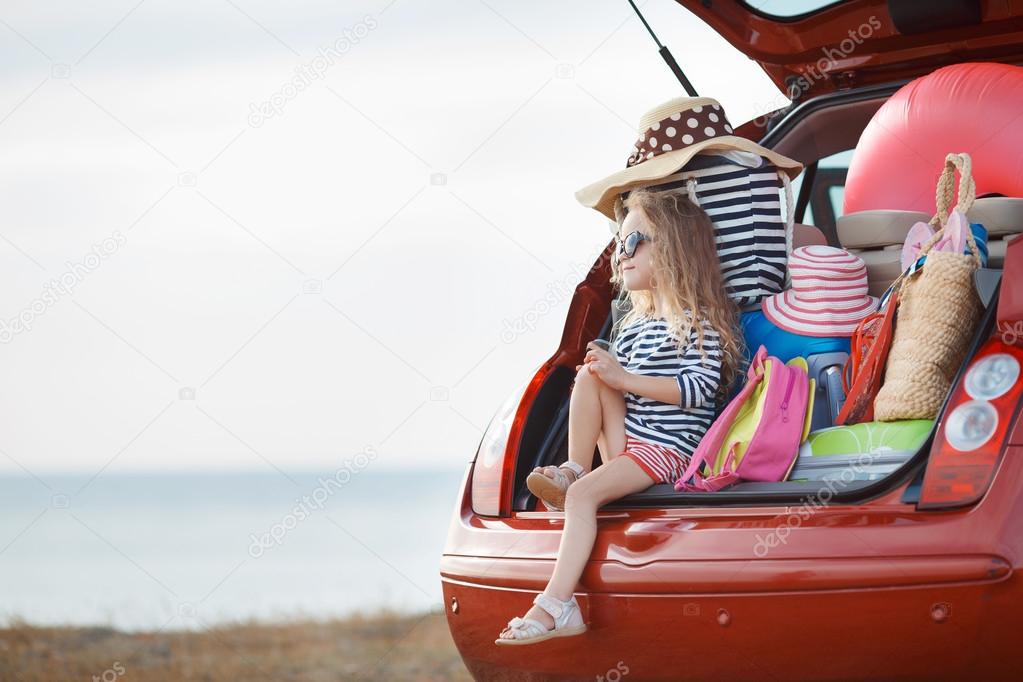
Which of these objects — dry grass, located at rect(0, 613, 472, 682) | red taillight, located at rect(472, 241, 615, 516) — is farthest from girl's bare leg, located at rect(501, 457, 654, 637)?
dry grass, located at rect(0, 613, 472, 682)

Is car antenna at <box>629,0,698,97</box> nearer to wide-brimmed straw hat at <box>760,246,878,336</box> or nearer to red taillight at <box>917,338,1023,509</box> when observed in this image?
wide-brimmed straw hat at <box>760,246,878,336</box>

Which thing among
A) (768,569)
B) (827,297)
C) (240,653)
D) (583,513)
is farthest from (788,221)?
(240,653)

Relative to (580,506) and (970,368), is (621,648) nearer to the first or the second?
(580,506)

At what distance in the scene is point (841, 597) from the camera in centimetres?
199

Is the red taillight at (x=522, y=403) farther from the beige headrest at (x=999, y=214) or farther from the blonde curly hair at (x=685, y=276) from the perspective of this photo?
the beige headrest at (x=999, y=214)

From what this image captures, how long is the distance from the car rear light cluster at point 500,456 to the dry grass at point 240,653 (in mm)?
1491

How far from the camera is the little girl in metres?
2.45

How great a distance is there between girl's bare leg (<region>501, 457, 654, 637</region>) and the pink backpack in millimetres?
105

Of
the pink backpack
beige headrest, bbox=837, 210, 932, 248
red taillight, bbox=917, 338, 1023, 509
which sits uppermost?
beige headrest, bbox=837, 210, 932, 248

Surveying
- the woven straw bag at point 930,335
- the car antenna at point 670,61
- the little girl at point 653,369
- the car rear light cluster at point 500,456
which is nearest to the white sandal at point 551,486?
the little girl at point 653,369

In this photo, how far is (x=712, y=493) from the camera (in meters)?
2.27

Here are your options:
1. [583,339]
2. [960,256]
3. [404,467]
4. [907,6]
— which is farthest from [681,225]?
[404,467]

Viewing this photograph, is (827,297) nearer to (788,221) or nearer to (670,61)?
(788,221)

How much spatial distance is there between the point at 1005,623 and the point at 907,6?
1.95 metres
